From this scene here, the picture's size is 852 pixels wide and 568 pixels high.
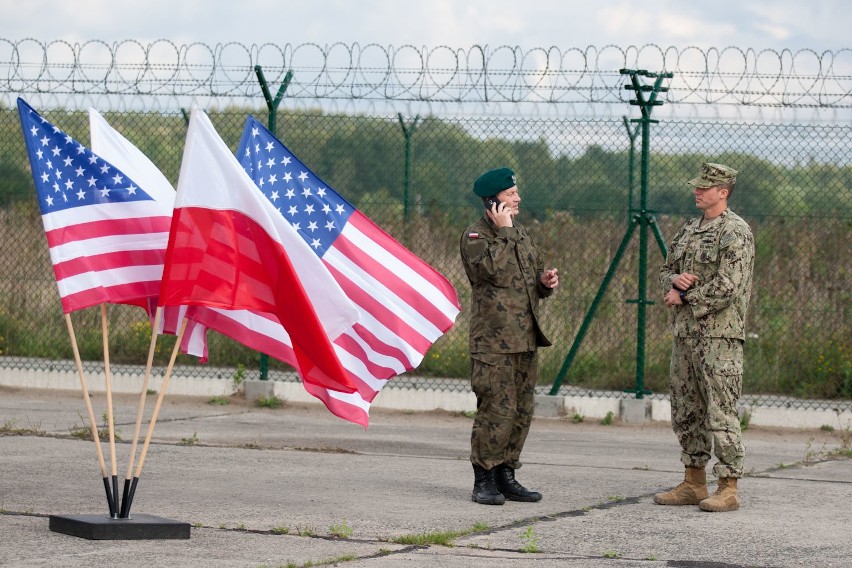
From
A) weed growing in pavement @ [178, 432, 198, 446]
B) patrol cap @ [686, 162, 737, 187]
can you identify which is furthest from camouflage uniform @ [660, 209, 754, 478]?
weed growing in pavement @ [178, 432, 198, 446]

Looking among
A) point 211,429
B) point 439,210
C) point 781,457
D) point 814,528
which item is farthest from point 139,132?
point 814,528

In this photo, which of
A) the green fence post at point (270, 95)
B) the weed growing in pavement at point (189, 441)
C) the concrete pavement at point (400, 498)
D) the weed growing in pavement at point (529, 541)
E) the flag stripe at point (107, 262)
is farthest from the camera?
the green fence post at point (270, 95)

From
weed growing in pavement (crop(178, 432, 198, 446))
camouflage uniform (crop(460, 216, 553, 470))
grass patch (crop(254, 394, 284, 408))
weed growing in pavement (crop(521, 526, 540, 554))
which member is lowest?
weed growing in pavement (crop(521, 526, 540, 554))

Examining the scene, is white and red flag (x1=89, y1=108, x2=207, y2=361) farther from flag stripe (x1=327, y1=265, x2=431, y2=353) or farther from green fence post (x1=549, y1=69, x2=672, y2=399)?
green fence post (x1=549, y1=69, x2=672, y2=399)

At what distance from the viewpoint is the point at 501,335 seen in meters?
7.77

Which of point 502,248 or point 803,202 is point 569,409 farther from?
point 502,248

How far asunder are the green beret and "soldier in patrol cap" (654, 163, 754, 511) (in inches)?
40.1

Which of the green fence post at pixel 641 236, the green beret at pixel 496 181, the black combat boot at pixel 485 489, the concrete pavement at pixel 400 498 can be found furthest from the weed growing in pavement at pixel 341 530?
the green fence post at pixel 641 236

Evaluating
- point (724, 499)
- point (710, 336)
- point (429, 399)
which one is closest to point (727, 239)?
point (710, 336)

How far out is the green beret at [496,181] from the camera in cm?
782

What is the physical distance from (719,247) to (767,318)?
567 centimetres

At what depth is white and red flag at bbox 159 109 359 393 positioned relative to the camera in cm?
631

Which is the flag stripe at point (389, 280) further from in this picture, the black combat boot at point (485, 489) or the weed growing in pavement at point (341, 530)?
the weed growing in pavement at point (341, 530)

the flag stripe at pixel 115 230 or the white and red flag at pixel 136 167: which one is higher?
the white and red flag at pixel 136 167
